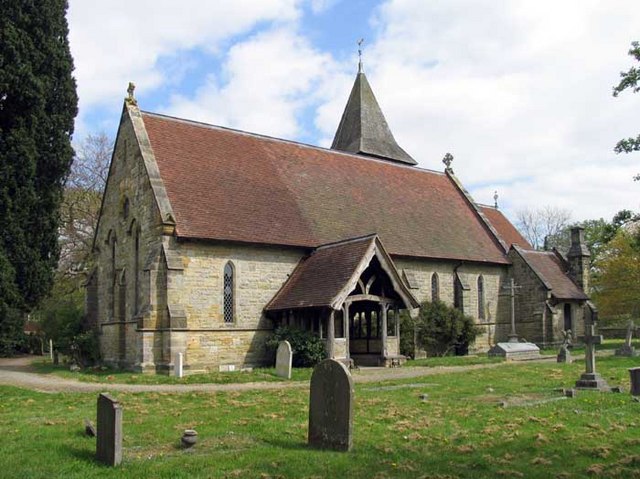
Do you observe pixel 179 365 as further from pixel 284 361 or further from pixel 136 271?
pixel 136 271

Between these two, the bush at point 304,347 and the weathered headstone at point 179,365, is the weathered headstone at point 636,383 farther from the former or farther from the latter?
the weathered headstone at point 179,365

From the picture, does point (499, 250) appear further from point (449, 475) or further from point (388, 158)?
point (449, 475)

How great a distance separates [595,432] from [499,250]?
Answer: 88.0ft

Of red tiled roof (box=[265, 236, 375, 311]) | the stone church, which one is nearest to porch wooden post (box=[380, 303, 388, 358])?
the stone church

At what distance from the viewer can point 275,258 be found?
2647 cm

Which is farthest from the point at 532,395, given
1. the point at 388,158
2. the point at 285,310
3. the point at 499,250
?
the point at 388,158

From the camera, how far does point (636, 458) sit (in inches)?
320

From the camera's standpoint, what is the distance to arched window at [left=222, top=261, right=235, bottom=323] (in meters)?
25.2

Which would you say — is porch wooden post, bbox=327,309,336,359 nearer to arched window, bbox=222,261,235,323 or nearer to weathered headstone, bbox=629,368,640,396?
arched window, bbox=222,261,235,323

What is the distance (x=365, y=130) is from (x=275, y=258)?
1831 centimetres

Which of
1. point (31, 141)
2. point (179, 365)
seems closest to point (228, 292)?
point (179, 365)

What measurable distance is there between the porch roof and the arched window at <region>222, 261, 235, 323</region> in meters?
1.49

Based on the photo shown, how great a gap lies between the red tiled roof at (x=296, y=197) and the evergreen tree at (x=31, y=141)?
3880 millimetres

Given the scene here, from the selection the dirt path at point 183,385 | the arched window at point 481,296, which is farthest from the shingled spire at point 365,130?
the dirt path at point 183,385
